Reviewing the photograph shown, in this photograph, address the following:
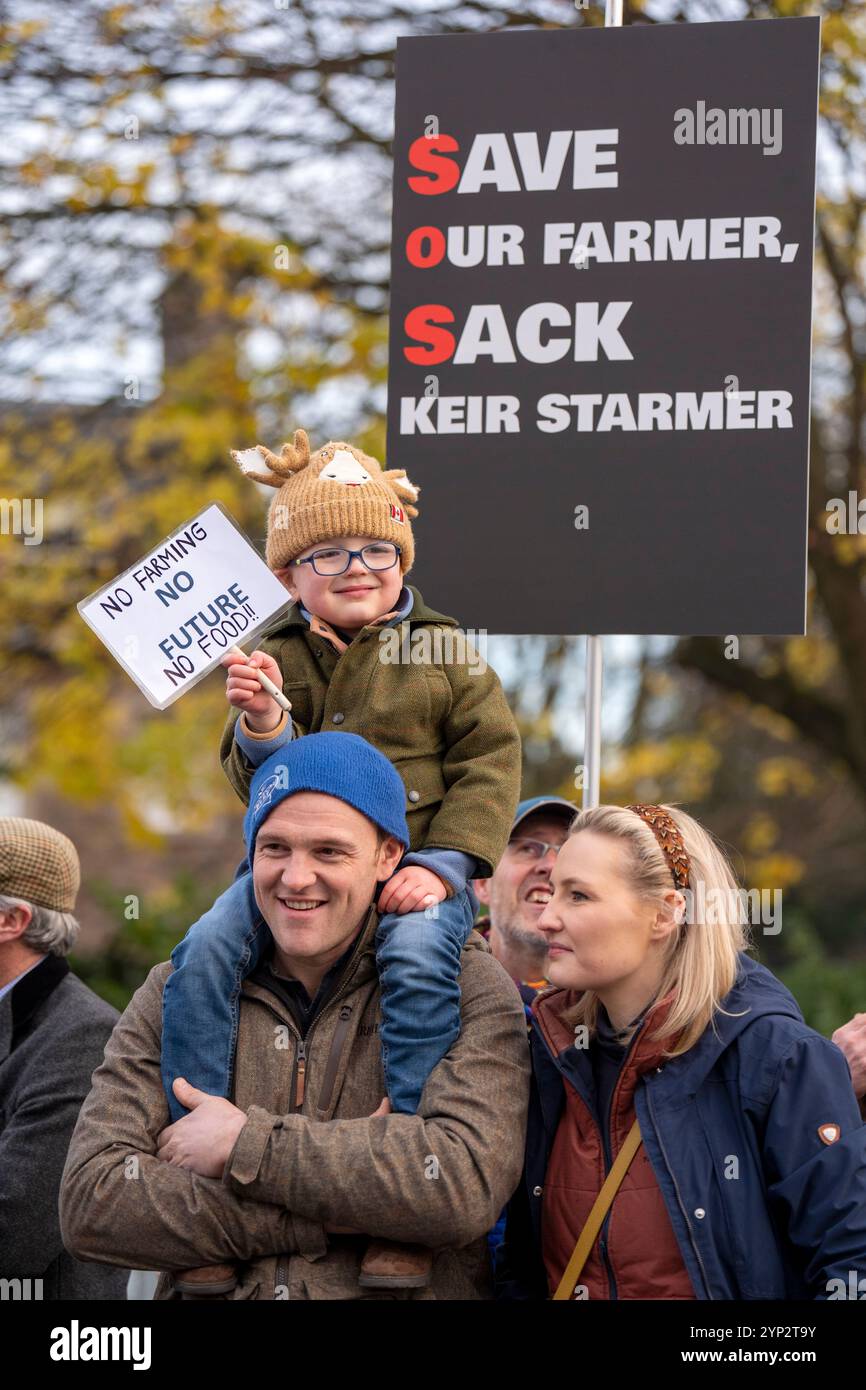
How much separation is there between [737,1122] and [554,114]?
105 inches

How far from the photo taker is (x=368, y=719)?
11.6 feet

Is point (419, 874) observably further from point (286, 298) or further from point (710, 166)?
point (286, 298)

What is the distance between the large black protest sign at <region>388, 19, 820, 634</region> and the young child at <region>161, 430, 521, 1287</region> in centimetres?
52

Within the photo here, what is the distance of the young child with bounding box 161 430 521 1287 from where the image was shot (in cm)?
315

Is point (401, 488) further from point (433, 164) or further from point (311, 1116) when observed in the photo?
point (311, 1116)

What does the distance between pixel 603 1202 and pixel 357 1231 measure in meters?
0.46

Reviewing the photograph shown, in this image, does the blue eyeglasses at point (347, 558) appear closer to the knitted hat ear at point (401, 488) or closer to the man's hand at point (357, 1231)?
the knitted hat ear at point (401, 488)

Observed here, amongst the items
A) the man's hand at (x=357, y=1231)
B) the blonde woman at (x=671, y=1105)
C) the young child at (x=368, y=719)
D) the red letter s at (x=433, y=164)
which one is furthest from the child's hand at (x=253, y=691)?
the red letter s at (x=433, y=164)

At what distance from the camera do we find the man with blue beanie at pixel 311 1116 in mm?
2955

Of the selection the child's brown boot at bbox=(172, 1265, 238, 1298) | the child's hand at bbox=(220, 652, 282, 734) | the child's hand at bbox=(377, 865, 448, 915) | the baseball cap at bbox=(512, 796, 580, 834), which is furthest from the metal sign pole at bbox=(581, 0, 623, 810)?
the child's brown boot at bbox=(172, 1265, 238, 1298)

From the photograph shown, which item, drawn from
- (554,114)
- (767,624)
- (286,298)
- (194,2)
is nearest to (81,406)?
(286,298)

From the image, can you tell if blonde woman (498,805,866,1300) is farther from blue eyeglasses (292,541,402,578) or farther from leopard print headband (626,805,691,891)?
blue eyeglasses (292,541,402,578)

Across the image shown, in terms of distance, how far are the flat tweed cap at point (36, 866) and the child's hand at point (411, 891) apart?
3.88 feet

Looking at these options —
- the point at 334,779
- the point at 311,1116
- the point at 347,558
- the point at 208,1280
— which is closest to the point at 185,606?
the point at 347,558
